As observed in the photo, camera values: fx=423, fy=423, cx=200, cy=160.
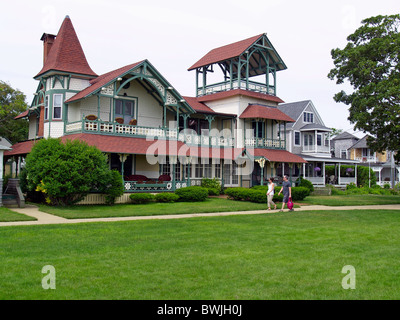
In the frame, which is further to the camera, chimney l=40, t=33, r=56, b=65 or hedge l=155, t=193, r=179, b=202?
chimney l=40, t=33, r=56, b=65

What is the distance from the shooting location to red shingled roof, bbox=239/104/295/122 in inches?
1236

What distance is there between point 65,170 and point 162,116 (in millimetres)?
11035

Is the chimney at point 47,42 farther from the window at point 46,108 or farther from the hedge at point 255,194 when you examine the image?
the hedge at point 255,194

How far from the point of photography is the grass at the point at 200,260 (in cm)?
676

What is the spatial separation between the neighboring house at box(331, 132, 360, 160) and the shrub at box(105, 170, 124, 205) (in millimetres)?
48753

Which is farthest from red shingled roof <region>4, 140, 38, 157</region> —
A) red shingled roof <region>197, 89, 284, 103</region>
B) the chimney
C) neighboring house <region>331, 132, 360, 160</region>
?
neighboring house <region>331, 132, 360, 160</region>

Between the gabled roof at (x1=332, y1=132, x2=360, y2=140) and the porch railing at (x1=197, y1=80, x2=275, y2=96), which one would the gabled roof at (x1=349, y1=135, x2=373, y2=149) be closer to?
the gabled roof at (x1=332, y1=132, x2=360, y2=140)

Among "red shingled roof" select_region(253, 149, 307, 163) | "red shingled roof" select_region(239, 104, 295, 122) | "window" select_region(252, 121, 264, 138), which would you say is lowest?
"red shingled roof" select_region(253, 149, 307, 163)

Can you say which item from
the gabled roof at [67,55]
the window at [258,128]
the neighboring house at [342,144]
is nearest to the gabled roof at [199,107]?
the window at [258,128]

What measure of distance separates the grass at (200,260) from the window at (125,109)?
14.1 m

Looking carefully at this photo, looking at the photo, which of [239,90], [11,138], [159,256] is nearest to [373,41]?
[239,90]

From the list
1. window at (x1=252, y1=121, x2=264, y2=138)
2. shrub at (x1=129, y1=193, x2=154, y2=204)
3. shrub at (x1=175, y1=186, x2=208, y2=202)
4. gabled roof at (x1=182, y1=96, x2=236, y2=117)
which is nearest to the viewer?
shrub at (x1=129, y1=193, x2=154, y2=204)
